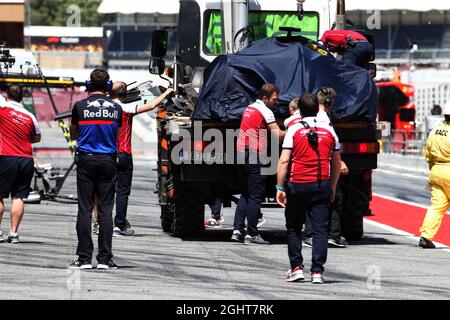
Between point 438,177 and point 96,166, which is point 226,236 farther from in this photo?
point 96,166

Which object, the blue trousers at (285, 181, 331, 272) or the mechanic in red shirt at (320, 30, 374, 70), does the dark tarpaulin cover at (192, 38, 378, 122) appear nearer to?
the mechanic in red shirt at (320, 30, 374, 70)

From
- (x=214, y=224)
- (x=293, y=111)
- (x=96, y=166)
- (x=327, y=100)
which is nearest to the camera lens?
(x=96, y=166)

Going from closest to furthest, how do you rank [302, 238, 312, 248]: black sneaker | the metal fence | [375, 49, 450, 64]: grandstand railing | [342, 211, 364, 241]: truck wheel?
[302, 238, 312, 248]: black sneaker
[342, 211, 364, 241]: truck wheel
the metal fence
[375, 49, 450, 64]: grandstand railing

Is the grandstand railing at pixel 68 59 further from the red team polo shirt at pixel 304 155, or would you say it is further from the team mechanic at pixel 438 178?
the red team polo shirt at pixel 304 155

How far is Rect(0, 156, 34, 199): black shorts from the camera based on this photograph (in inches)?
604

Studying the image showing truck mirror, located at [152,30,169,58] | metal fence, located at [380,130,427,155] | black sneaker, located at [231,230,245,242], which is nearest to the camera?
black sneaker, located at [231,230,245,242]

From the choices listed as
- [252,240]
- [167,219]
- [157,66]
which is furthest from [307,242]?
[157,66]

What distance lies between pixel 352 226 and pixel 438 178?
1.33 metres

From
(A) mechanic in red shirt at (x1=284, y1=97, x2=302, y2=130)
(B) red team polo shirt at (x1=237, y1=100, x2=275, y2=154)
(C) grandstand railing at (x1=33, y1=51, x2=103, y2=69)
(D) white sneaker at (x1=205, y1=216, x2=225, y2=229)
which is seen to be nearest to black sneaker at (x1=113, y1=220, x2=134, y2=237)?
(D) white sneaker at (x1=205, y1=216, x2=225, y2=229)

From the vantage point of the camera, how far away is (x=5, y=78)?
24.8 meters

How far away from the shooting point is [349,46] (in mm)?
16922

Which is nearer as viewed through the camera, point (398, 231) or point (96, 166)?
point (96, 166)

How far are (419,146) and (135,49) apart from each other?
2249 inches

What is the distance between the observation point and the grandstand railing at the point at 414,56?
8125 cm
